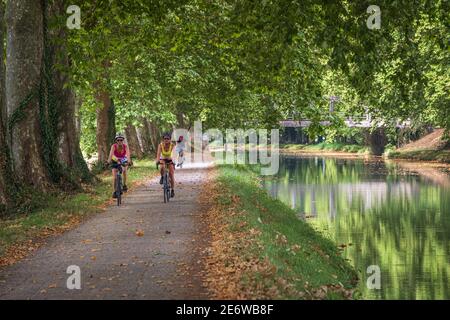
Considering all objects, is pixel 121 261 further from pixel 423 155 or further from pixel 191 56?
pixel 423 155

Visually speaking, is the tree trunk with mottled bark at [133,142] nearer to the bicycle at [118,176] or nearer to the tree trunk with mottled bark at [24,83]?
the tree trunk with mottled bark at [24,83]

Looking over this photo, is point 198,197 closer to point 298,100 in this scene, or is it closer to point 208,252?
point 298,100

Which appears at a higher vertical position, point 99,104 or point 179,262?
point 99,104

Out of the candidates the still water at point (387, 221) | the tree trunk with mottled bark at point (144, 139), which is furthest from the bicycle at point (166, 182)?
the tree trunk with mottled bark at point (144, 139)

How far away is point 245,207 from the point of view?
67.1 ft

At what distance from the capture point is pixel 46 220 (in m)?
17.9

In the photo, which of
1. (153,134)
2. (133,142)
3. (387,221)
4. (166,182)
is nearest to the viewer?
(166,182)

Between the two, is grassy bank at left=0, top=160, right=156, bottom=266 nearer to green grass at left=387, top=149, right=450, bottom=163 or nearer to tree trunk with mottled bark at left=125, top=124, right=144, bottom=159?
tree trunk with mottled bark at left=125, top=124, right=144, bottom=159

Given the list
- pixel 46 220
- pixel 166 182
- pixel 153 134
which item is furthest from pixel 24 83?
pixel 153 134

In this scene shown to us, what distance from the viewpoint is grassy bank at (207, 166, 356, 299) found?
33.0ft

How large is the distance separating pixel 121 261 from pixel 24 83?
1099 cm

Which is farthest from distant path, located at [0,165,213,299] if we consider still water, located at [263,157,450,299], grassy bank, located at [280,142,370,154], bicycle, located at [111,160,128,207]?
grassy bank, located at [280,142,370,154]

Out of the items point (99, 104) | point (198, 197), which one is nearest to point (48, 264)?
point (198, 197)
